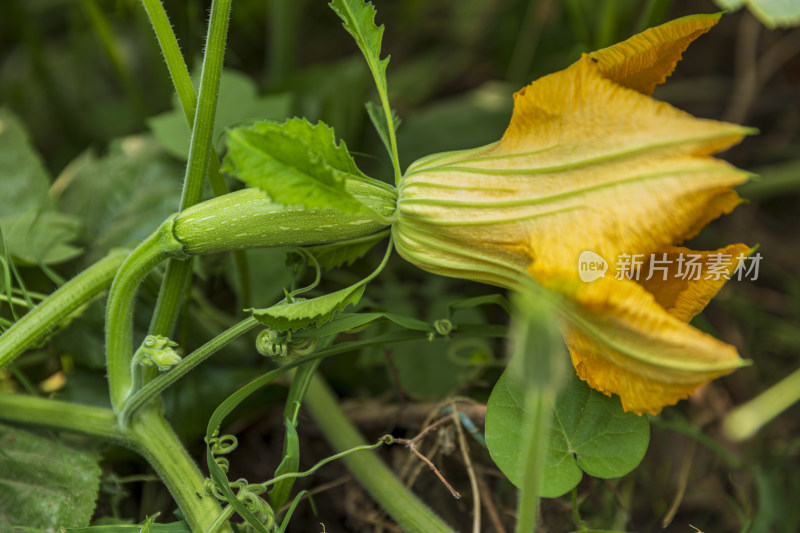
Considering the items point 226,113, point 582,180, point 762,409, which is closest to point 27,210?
point 226,113

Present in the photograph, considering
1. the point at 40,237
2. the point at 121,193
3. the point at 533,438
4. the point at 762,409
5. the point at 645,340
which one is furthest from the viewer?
the point at 762,409

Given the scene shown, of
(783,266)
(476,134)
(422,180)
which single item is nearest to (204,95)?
(422,180)

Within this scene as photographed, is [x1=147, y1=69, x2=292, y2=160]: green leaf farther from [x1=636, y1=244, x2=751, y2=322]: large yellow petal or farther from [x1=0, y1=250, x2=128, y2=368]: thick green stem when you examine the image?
[x1=636, y1=244, x2=751, y2=322]: large yellow petal

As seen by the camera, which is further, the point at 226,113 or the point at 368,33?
the point at 226,113

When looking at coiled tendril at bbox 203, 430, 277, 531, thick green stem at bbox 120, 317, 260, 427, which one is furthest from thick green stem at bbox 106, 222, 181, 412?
coiled tendril at bbox 203, 430, 277, 531

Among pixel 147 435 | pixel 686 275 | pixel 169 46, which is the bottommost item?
pixel 147 435

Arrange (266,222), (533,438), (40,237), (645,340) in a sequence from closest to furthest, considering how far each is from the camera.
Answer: (533,438)
(645,340)
(266,222)
(40,237)

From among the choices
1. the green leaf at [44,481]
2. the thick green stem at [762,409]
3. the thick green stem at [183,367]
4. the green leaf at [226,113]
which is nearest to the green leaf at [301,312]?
the thick green stem at [183,367]

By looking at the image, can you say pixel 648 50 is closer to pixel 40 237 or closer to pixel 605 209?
pixel 605 209
